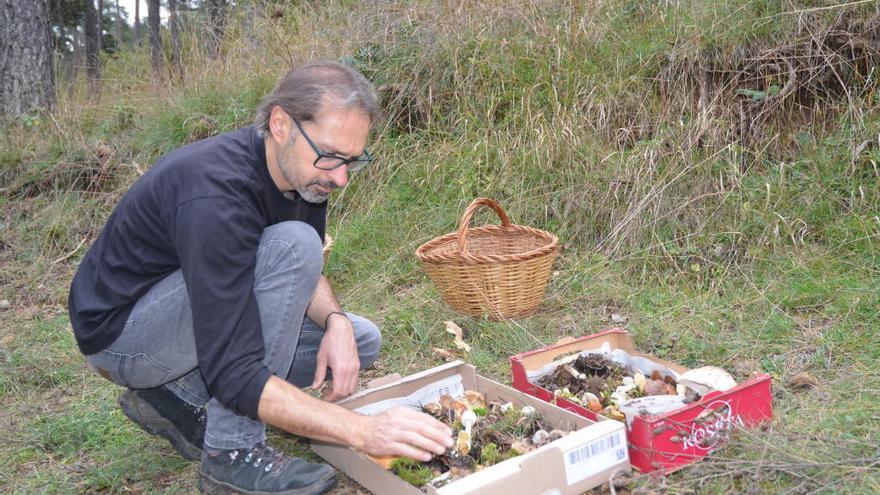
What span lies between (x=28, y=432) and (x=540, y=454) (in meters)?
1.90

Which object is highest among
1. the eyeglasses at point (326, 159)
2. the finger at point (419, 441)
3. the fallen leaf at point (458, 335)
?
the eyeglasses at point (326, 159)

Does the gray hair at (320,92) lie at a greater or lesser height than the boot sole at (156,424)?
greater

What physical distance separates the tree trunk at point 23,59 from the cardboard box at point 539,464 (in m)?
5.60

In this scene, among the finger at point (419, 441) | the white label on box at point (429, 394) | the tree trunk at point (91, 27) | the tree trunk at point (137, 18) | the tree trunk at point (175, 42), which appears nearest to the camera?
the finger at point (419, 441)

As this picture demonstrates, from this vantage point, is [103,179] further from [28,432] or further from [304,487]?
[304,487]

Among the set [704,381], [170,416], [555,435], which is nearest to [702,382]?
[704,381]

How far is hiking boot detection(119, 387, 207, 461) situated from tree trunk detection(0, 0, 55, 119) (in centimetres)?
519

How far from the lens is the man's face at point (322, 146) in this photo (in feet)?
6.10

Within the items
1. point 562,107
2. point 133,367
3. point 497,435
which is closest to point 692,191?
point 562,107

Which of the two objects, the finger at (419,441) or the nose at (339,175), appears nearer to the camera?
the finger at (419,441)

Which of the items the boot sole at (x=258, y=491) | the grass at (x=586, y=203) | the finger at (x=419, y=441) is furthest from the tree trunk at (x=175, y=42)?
the finger at (x=419, y=441)

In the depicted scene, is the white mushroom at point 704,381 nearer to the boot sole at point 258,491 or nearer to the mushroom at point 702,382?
the mushroom at point 702,382

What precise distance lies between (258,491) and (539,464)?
0.74 metres

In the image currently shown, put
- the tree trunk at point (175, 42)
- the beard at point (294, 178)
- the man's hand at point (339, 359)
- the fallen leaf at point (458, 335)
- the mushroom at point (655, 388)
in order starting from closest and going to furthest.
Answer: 1. the beard at point (294, 178)
2. the man's hand at point (339, 359)
3. the mushroom at point (655, 388)
4. the fallen leaf at point (458, 335)
5. the tree trunk at point (175, 42)
